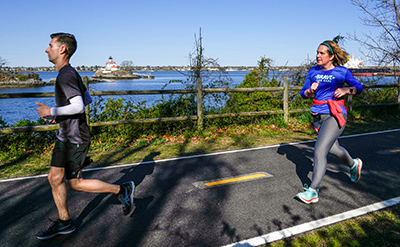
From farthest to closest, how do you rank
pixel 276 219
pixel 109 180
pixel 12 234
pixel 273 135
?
→ pixel 273 135, pixel 109 180, pixel 276 219, pixel 12 234

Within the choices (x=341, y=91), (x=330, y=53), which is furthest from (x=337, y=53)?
(x=341, y=91)

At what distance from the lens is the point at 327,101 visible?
4352mm

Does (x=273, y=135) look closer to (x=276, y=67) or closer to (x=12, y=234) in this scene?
(x=276, y=67)

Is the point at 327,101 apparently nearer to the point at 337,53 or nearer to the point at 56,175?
the point at 337,53

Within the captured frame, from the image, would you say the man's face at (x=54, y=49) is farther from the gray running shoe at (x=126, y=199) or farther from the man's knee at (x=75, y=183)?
the gray running shoe at (x=126, y=199)

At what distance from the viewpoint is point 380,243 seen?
3.26 m

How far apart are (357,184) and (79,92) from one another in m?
4.28

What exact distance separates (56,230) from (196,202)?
5.82ft

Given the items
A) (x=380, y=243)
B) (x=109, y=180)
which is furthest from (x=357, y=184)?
(x=109, y=180)

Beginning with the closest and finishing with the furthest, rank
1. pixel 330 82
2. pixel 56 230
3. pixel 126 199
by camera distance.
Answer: pixel 56 230
pixel 126 199
pixel 330 82

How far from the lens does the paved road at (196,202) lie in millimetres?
3484

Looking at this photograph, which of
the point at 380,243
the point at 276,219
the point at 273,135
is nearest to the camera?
the point at 380,243

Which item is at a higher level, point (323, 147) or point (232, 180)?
point (323, 147)

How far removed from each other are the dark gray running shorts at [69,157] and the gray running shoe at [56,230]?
0.52 metres
